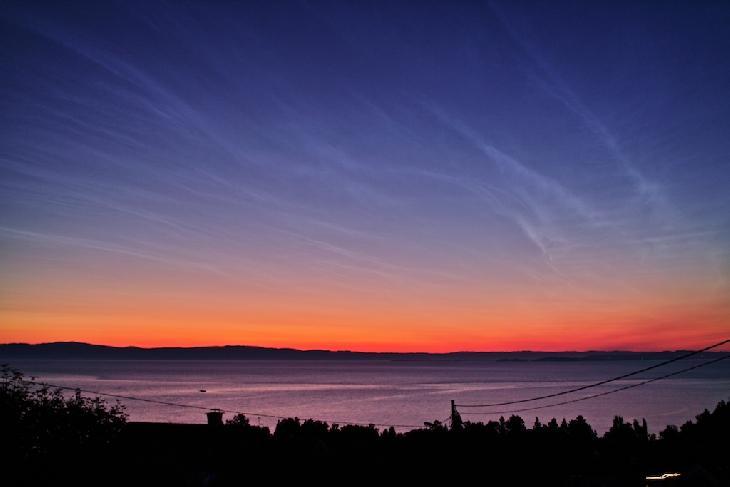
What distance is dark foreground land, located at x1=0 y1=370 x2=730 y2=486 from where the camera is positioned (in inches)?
977

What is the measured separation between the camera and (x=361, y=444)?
39688 millimetres

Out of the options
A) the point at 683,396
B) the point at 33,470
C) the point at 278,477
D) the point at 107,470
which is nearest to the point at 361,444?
the point at 278,477

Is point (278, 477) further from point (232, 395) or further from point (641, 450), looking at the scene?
point (232, 395)

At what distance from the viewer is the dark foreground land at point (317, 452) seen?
24828mm

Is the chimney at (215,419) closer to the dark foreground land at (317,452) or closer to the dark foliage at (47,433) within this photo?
the dark foreground land at (317,452)

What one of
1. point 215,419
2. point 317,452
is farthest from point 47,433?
point 317,452

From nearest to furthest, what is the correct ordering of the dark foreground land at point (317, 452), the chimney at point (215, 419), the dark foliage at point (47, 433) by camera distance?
the dark foliage at point (47, 433) < the dark foreground land at point (317, 452) < the chimney at point (215, 419)

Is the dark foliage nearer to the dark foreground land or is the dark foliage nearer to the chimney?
the dark foreground land

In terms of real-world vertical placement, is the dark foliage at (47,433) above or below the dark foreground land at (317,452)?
above

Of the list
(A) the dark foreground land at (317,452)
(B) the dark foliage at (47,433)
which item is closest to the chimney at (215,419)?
(A) the dark foreground land at (317,452)

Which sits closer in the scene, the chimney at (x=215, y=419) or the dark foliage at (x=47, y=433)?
the dark foliage at (x=47, y=433)

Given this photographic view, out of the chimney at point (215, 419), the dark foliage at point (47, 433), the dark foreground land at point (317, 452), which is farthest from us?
the chimney at point (215, 419)

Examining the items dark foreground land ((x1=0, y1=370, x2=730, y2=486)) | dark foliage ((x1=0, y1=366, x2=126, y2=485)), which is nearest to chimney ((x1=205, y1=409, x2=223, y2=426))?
dark foreground land ((x1=0, y1=370, x2=730, y2=486))

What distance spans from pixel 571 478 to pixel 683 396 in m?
137
